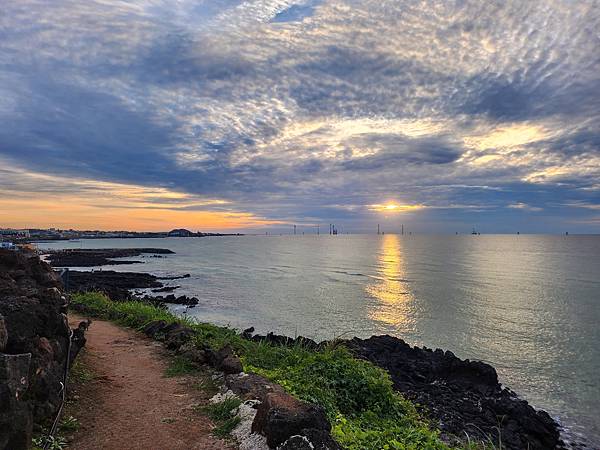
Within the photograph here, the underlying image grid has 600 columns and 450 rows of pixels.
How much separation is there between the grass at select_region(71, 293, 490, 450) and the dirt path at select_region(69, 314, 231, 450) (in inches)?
19.1

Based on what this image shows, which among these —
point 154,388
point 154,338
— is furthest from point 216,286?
point 154,388

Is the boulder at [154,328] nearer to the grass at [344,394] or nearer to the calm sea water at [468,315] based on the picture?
the grass at [344,394]

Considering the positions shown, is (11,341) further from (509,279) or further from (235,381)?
(509,279)

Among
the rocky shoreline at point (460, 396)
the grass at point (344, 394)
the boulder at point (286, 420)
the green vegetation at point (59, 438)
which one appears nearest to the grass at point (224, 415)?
the grass at point (344, 394)

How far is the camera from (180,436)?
5891mm

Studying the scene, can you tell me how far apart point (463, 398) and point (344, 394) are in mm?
8525

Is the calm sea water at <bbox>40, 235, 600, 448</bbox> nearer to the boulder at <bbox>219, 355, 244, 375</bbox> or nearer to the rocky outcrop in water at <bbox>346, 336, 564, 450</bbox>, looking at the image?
the rocky outcrop in water at <bbox>346, 336, 564, 450</bbox>

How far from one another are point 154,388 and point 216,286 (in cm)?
3692

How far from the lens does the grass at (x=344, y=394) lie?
628cm

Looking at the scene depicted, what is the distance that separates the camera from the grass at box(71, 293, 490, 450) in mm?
6281

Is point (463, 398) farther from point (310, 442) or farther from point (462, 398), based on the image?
point (310, 442)

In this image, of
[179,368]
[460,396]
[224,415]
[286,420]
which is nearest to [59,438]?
[224,415]

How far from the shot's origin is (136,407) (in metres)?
6.86

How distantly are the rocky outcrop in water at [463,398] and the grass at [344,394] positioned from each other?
2.44 metres
